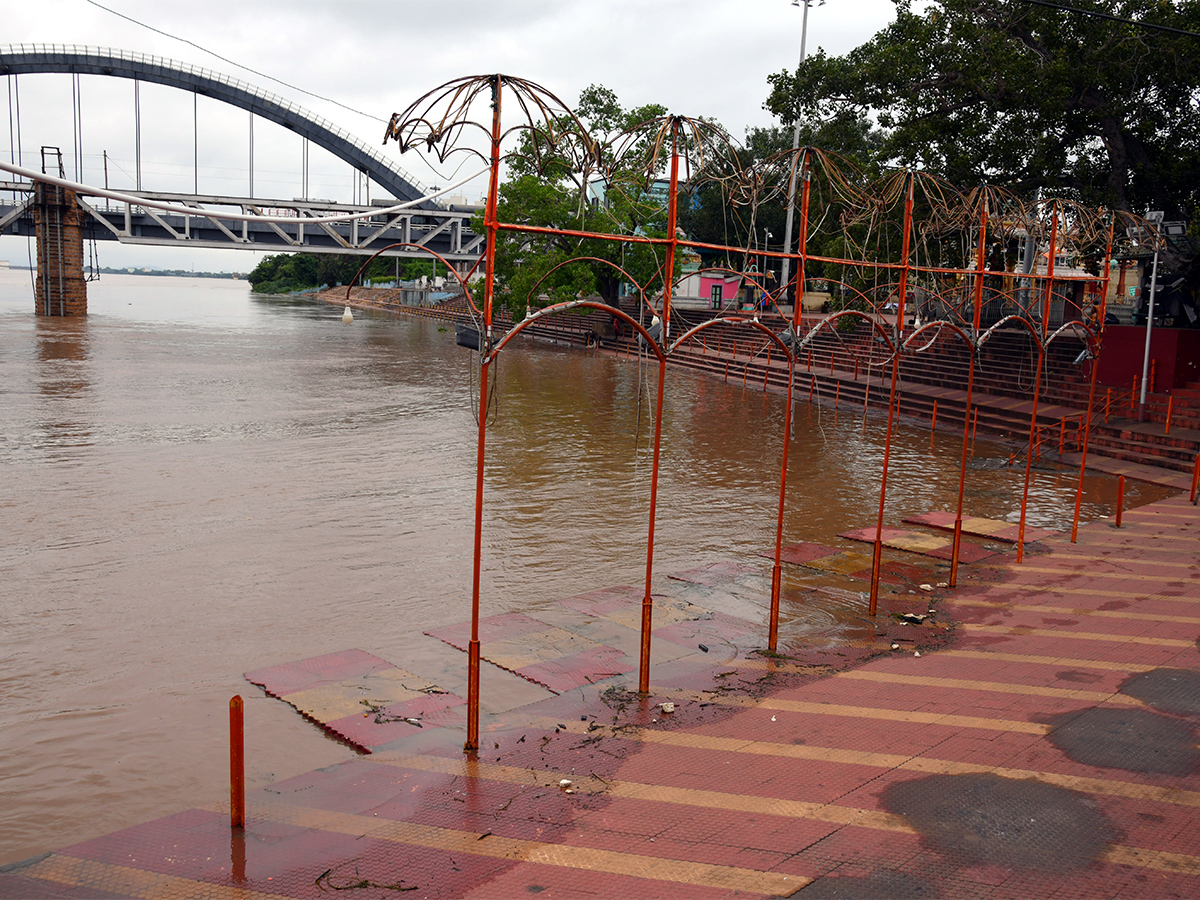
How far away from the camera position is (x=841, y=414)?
102 ft

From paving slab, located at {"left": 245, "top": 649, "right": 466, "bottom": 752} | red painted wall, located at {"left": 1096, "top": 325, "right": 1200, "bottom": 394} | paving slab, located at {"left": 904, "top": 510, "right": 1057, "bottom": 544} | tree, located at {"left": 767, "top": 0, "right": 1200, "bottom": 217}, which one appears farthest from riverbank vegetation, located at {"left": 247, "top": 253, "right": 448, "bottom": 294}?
paving slab, located at {"left": 245, "top": 649, "right": 466, "bottom": 752}

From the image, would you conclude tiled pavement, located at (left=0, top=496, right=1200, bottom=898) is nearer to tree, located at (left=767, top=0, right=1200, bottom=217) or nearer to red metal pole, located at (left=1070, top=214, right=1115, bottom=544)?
red metal pole, located at (left=1070, top=214, right=1115, bottom=544)

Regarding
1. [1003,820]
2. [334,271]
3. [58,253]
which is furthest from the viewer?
[334,271]

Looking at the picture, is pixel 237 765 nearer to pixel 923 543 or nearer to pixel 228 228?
pixel 923 543

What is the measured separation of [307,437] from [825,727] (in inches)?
729

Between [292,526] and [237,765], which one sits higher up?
[237,765]

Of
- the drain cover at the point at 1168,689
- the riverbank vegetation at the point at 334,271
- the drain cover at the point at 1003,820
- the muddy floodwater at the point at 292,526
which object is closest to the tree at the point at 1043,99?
the muddy floodwater at the point at 292,526

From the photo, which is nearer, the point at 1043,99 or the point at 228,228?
the point at 1043,99

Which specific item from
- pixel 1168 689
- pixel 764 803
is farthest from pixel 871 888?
pixel 1168 689

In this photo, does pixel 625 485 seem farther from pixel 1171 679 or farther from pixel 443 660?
pixel 1171 679

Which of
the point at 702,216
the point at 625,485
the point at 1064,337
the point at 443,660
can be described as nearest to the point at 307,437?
the point at 625,485

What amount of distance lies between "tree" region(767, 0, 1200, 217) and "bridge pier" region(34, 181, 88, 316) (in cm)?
6028

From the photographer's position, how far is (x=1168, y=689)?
8.60 meters

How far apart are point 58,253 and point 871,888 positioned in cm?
7880
